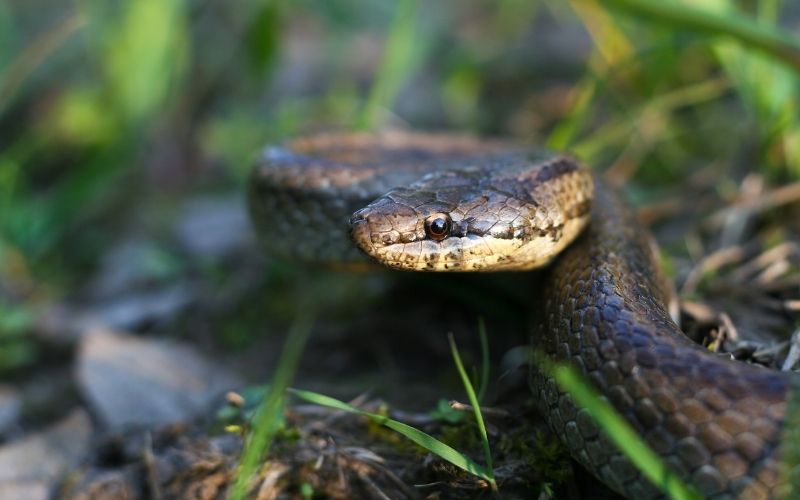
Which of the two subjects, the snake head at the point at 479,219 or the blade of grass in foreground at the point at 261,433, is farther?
the snake head at the point at 479,219

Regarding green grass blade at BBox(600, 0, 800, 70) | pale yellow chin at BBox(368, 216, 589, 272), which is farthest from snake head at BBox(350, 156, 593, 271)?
green grass blade at BBox(600, 0, 800, 70)

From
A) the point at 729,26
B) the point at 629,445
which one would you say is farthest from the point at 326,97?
the point at 629,445

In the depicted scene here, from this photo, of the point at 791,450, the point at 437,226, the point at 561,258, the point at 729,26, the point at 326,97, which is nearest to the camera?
the point at 791,450

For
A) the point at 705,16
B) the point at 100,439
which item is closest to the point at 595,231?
the point at 705,16

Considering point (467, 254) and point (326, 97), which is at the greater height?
point (326, 97)

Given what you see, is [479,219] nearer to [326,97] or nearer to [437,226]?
[437,226]

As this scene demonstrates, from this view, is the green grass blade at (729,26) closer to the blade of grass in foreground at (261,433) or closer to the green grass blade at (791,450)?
the green grass blade at (791,450)

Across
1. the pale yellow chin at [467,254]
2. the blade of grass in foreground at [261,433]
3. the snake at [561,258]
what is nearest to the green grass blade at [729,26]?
the snake at [561,258]
